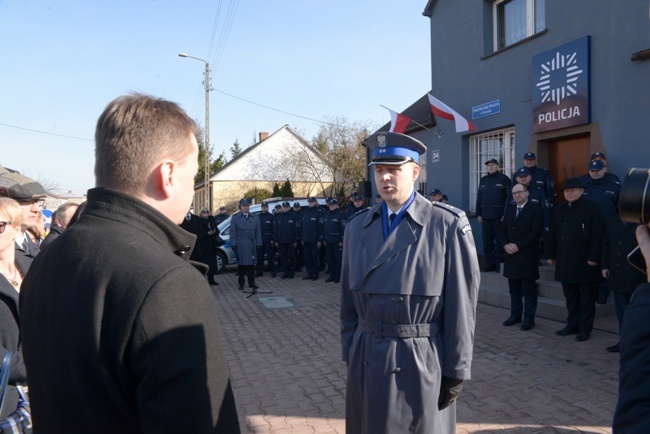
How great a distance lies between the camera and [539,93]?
9312 millimetres

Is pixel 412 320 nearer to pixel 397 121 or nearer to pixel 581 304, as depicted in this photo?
pixel 581 304

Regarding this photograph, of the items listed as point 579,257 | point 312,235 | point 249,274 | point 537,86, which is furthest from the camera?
point 312,235

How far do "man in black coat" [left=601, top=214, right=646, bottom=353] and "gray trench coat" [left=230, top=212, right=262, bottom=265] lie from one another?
738 centimetres

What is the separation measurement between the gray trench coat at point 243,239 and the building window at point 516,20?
6.96 m

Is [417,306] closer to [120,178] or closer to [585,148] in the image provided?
[120,178]

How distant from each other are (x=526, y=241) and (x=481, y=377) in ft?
8.45

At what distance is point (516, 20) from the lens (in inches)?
410

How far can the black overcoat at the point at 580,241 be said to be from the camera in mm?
6441

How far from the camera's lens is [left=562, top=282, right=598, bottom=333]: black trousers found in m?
6.48

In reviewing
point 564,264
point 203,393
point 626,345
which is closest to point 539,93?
point 564,264

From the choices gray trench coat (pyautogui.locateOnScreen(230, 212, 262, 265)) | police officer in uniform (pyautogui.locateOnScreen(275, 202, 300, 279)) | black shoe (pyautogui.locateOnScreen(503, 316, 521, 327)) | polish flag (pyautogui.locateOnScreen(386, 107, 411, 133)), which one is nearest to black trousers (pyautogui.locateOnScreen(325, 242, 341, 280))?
police officer in uniform (pyautogui.locateOnScreen(275, 202, 300, 279))

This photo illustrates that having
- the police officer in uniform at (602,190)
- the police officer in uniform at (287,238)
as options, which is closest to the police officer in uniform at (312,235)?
the police officer in uniform at (287,238)

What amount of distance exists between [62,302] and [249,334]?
6.51m

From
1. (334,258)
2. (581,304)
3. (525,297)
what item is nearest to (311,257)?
(334,258)
